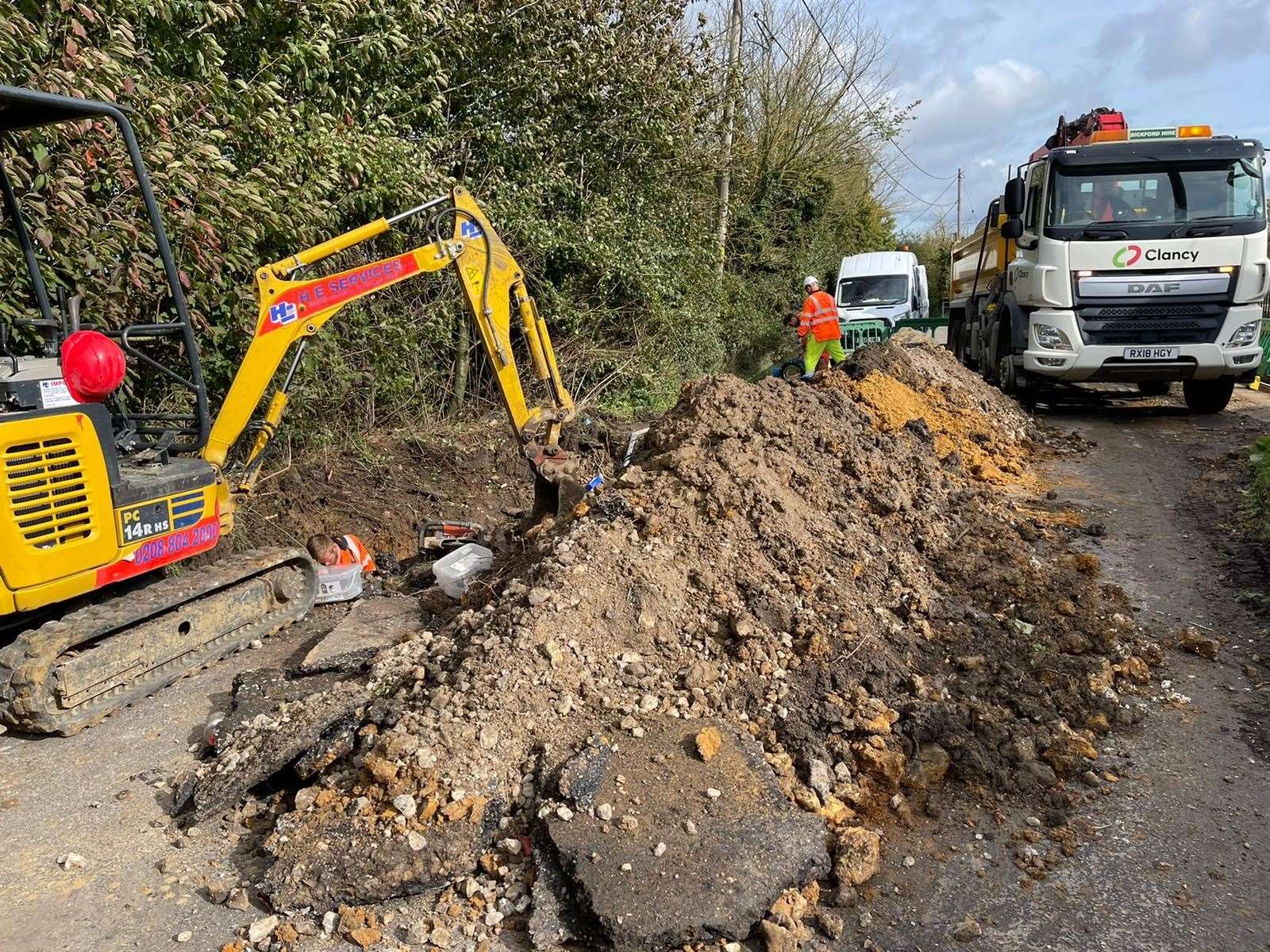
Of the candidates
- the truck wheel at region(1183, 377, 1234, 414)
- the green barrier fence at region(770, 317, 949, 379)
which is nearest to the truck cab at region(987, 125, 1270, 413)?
the truck wheel at region(1183, 377, 1234, 414)

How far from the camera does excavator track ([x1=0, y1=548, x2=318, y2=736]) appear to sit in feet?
13.8

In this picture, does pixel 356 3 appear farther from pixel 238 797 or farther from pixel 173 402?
pixel 238 797

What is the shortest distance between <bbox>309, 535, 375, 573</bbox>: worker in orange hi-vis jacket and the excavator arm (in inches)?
24.5

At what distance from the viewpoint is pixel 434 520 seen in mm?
7582

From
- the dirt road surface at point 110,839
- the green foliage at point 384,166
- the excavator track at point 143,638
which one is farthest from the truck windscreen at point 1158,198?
the dirt road surface at point 110,839

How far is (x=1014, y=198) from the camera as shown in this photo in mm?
10867

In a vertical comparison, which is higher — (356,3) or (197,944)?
(356,3)

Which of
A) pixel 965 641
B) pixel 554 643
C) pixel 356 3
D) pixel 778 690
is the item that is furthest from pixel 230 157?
pixel 965 641

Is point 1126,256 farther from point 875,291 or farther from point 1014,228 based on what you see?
point 875,291

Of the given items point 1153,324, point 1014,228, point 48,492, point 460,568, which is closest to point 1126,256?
point 1153,324

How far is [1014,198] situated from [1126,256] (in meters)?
1.49

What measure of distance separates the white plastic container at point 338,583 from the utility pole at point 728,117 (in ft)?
32.8

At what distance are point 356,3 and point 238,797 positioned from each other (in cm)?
629

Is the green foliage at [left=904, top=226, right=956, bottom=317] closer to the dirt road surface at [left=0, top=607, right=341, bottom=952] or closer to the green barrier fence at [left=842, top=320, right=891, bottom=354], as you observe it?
the green barrier fence at [left=842, top=320, right=891, bottom=354]
